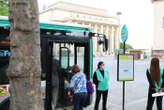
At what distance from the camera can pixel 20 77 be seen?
7.19 feet

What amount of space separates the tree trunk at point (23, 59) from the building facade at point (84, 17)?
79135mm

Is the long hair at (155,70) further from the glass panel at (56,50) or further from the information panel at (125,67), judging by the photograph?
the glass panel at (56,50)

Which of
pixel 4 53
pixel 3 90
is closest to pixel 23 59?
pixel 4 53

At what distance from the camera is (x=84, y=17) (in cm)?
8494

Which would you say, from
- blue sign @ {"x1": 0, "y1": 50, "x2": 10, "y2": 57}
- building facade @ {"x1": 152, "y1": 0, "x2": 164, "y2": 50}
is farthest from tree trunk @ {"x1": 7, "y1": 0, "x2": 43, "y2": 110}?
building facade @ {"x1": 152, "y1": 0, "x2": 164, "y2": 50}

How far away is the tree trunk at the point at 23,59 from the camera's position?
86.8 inches

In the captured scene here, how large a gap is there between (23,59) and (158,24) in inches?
1880

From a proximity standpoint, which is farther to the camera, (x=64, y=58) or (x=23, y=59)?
(x=64, y=58)

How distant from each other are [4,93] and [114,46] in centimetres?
9748

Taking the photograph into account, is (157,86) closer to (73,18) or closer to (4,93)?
(4,93)

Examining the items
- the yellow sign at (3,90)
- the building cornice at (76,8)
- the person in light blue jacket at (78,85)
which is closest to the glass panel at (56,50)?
the person in light blue jacket at (78,85)

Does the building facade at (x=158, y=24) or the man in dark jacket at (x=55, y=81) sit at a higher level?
the building facade at (x=158, y=24)

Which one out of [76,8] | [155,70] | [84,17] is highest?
[76,8]

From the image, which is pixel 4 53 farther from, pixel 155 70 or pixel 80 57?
pixel 155 70
